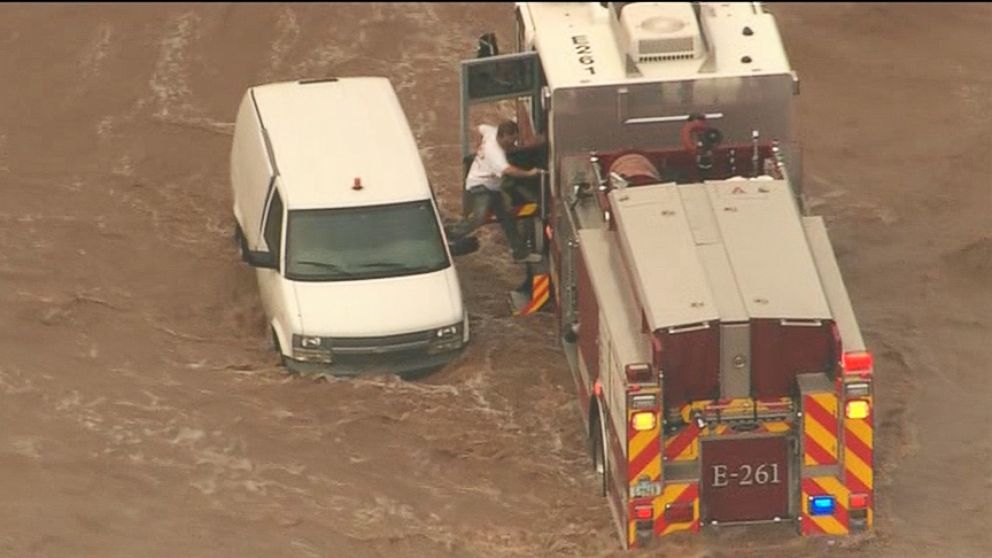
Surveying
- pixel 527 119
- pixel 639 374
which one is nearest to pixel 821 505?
pixel 639 374

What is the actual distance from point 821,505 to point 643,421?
1550 millimetres

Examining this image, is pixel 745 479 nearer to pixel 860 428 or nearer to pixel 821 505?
pixel 821 505

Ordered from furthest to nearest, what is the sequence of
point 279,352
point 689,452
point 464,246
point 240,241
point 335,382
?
1. point 240,241
2. point 464,246
3. point 279,352
4. point 335,382
5. point 689,452

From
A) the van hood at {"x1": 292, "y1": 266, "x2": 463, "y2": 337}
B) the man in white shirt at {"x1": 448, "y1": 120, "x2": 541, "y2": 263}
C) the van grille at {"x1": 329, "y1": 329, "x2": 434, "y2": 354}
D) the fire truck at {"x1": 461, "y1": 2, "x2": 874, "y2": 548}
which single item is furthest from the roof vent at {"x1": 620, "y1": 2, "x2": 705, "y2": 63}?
the van grille at {"x1": 329, "y1": 329, "x2": 434, "y2": 354}

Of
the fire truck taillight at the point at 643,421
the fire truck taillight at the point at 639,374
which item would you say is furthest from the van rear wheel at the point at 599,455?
the fire truck taillight at the point at 639,374

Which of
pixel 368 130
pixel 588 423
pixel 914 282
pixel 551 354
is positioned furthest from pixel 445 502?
pixel 914 282

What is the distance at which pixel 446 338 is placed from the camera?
74.7 ft

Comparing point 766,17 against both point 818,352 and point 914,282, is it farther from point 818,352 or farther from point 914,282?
point 818,352

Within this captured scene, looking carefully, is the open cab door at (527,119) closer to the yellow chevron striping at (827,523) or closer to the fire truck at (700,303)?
the fire truck at (700,303)

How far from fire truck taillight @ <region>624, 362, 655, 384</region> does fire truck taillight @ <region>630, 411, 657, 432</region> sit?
0.76 feet

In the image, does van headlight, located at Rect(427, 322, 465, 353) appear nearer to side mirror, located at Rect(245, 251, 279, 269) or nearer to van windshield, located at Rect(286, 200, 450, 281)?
van windshield, located at Rect(286, 200, 450, 281)

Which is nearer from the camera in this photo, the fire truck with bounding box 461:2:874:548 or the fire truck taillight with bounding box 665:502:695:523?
the fire truck with bounding box 461:2:874:548

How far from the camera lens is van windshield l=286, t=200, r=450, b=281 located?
22.9 metres

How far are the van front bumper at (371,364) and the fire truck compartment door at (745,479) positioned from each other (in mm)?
3907
